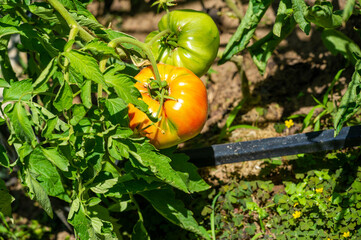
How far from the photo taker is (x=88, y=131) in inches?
43.0

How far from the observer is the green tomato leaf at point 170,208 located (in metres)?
1.48

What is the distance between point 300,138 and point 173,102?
29.1 inches

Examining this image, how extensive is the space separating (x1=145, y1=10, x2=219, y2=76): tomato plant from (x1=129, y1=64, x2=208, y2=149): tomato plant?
18 centimetres

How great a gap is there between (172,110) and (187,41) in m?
0.35

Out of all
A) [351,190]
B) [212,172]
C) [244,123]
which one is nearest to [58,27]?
[212,172]

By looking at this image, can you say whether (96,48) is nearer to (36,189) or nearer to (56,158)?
(56,158)

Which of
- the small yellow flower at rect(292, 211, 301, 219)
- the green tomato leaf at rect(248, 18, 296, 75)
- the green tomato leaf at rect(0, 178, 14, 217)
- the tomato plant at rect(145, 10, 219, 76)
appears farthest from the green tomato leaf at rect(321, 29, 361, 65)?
the green tomato leaf at rect(0, 178, 14, 217)

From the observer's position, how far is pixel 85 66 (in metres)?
1.02

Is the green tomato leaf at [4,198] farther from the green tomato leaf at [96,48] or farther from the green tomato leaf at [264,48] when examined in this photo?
the green tomato leaf at [264,48]

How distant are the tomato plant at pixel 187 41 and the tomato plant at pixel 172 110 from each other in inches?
6.9

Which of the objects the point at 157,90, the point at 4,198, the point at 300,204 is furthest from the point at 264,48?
the point at 4,198

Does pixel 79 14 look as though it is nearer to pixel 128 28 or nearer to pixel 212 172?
pixel 212 172

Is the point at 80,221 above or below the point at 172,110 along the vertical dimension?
below

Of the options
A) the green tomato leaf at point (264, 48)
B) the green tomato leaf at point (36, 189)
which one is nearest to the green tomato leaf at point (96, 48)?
the green tomato leaf at point (36, 189)
